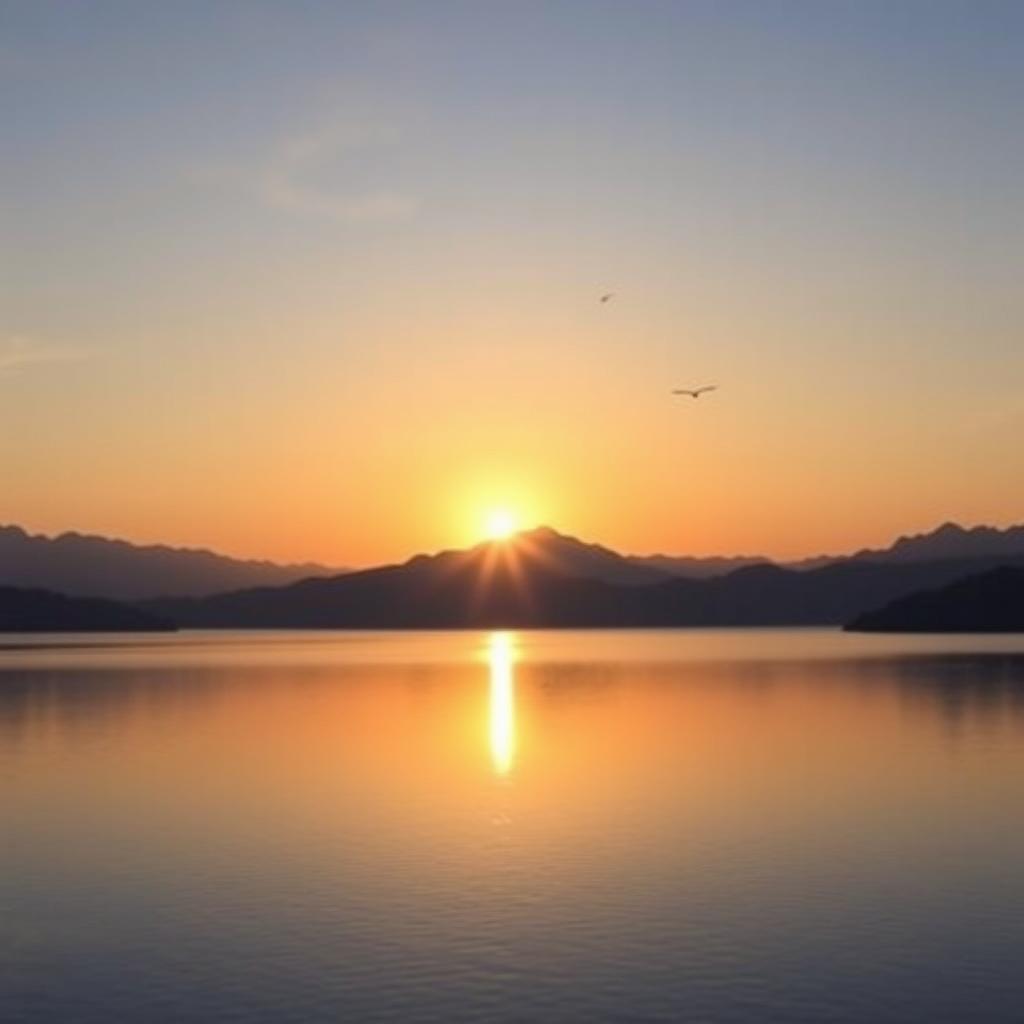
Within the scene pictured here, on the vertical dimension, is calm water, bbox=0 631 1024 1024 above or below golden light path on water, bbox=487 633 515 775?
below

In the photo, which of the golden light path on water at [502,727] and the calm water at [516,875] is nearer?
the calm water at [516,875]

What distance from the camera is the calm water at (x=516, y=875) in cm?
3550

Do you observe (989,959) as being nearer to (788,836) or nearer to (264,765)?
(788,836)

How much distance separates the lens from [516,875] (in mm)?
50562

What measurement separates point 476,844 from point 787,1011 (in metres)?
25.6

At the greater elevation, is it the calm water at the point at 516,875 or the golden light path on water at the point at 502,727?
the golden light path on water at the point at 502,727

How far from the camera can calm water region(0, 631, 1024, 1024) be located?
1398 inches

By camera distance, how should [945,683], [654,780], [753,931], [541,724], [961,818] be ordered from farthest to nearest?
[945,683] → [541,724] → [654,780] → [961,818] → [753,931]

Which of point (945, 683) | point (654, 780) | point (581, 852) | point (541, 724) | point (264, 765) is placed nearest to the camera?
point (581, 852)

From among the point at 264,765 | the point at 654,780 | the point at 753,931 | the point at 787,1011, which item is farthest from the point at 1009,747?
the point at 787,1011

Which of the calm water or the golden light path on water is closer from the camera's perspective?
the calm water

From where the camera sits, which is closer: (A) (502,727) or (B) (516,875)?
(B) (516,875)

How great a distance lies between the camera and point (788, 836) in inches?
2340

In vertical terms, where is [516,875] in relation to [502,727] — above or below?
below
